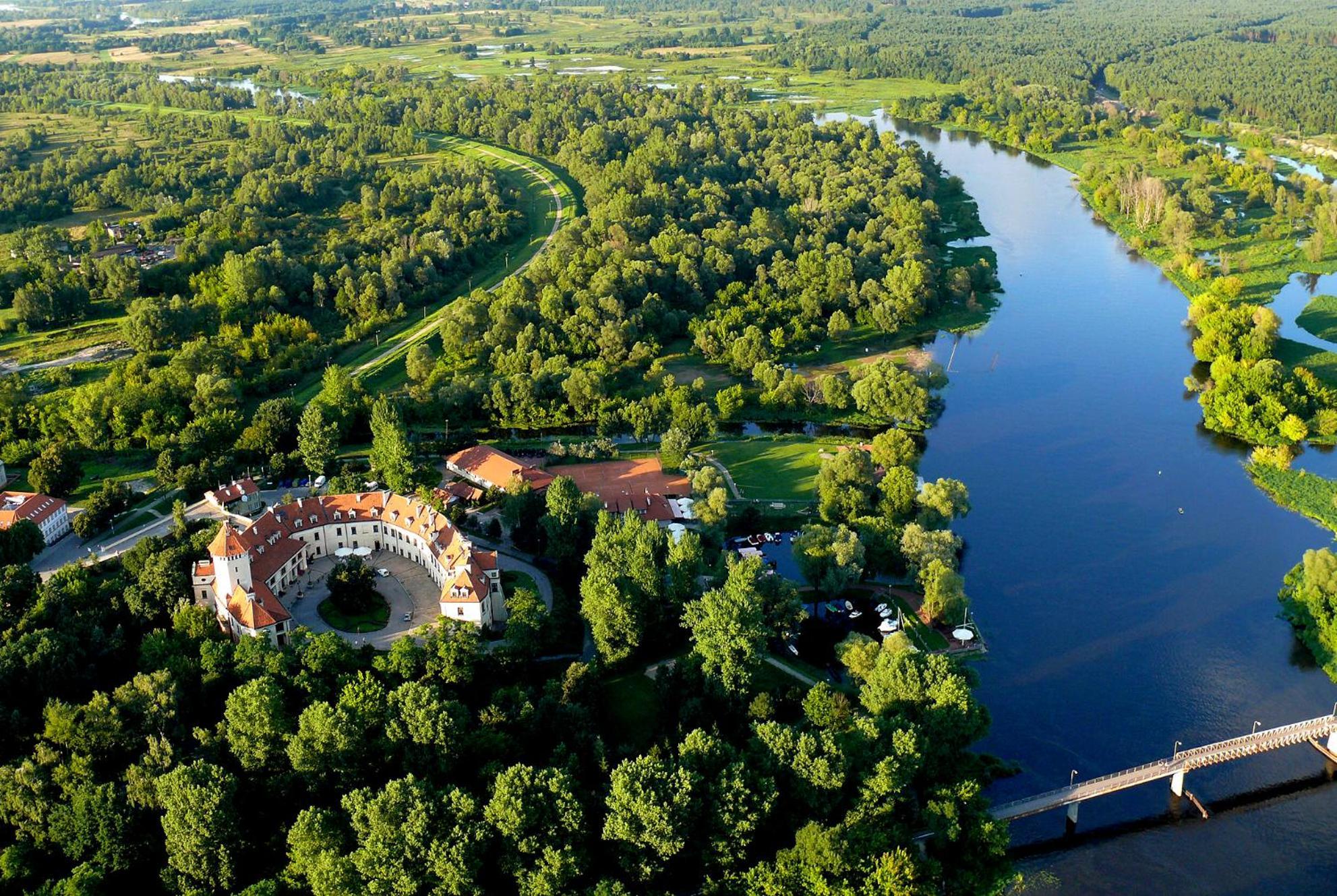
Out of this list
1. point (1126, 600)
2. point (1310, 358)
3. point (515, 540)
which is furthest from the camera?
point (1310, 358)

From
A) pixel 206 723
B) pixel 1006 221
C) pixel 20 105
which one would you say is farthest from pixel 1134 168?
pixel 20 105

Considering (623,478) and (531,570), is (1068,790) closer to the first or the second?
(531,570)

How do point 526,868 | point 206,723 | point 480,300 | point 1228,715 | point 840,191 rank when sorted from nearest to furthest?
point 526,868
point 206,723
point 1228,715
point 480,300
point 840,191

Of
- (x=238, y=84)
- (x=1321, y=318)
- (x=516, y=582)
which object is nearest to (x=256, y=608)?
(x=516, y=582)

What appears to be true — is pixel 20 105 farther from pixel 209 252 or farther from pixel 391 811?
pixel 391 811

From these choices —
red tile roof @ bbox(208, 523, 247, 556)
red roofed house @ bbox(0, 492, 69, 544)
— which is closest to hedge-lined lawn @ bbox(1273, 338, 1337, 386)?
red tile roof @ bbox(208, 523, 247, 556)

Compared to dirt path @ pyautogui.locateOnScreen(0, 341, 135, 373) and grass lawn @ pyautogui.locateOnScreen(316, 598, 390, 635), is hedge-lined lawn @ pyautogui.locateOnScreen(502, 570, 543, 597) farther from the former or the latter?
dirt path @ pyautogui.locateOnScreen(0, 341, 135, 373)
